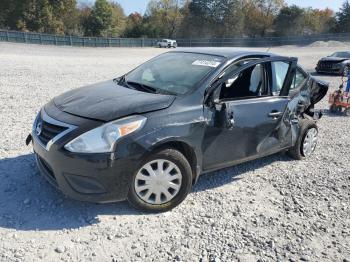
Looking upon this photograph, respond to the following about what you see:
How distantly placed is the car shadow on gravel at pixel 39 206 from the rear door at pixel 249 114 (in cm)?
57

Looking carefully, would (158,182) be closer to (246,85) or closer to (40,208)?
(40,208)

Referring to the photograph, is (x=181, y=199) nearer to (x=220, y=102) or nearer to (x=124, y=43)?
(x=220, y=102)

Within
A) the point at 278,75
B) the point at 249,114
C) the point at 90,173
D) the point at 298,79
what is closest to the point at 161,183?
the point at 90,173

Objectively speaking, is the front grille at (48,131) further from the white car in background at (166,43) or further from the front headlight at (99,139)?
the white car in background at (166,43)

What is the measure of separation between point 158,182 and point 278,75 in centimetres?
244

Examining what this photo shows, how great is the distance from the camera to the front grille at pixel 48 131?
360 centimetres

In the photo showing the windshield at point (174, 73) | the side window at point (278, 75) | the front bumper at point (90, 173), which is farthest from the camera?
the side window at point (278, 75)

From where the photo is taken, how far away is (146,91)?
4.29m

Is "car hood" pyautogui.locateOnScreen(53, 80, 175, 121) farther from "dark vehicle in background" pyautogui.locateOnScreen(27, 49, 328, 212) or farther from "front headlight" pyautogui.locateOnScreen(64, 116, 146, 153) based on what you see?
"front headlight" pyautogui.locateOnScreen(64, 116, 146, 153)

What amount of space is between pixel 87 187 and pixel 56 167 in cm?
37

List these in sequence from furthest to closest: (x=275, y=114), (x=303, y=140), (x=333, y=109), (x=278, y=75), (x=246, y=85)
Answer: (x=333, y=109), (x=303, y=140), (x=278, y=75), (x=275, y=114), (x=246, y=85)

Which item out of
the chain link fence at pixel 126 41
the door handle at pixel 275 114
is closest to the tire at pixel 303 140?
the door handle at pixel 275 114

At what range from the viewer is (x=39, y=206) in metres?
3.88

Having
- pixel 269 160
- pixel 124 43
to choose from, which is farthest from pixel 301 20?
pixel 269 160
